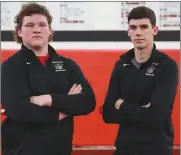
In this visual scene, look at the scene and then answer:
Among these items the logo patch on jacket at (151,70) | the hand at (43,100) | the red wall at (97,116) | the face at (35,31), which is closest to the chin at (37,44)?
the face at (35,31)

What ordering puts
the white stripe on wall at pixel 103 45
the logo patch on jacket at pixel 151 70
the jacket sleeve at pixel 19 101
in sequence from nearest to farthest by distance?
the jacket sleeve at pixel 19 101 < the logo patch on jacket at pixel 151 70 < the white stripe on wall at pixel 103 45

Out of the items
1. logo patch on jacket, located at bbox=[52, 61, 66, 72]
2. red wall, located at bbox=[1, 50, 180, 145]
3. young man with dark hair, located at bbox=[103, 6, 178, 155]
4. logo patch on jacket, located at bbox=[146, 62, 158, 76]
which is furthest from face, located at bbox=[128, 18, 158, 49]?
red wall, located at bbox=[1, 50, 180, 145]

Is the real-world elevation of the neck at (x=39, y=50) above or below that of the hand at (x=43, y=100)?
above

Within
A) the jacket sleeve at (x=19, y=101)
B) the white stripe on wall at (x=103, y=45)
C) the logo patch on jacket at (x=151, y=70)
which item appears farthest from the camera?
the white stripe on wall at (x=103, y=45)

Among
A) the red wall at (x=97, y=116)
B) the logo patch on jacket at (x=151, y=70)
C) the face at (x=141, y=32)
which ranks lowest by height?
the red wall at (x=97, y=116)

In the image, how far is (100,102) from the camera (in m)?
3.00

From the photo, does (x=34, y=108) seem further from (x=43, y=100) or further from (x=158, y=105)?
(x=158, y=105)

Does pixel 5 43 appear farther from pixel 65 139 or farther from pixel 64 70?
pixel 65 139

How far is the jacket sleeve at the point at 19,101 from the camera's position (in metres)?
2.04

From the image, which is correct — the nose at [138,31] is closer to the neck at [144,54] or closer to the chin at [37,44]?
the neck at [144,54]

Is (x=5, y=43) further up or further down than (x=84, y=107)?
further up

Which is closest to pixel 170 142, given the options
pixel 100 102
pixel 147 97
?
pixel 147 97

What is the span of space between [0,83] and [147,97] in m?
0.85

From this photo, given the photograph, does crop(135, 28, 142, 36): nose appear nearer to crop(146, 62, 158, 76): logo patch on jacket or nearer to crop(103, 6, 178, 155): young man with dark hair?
crop(103, 6, 178, 155): young man with dark hair
